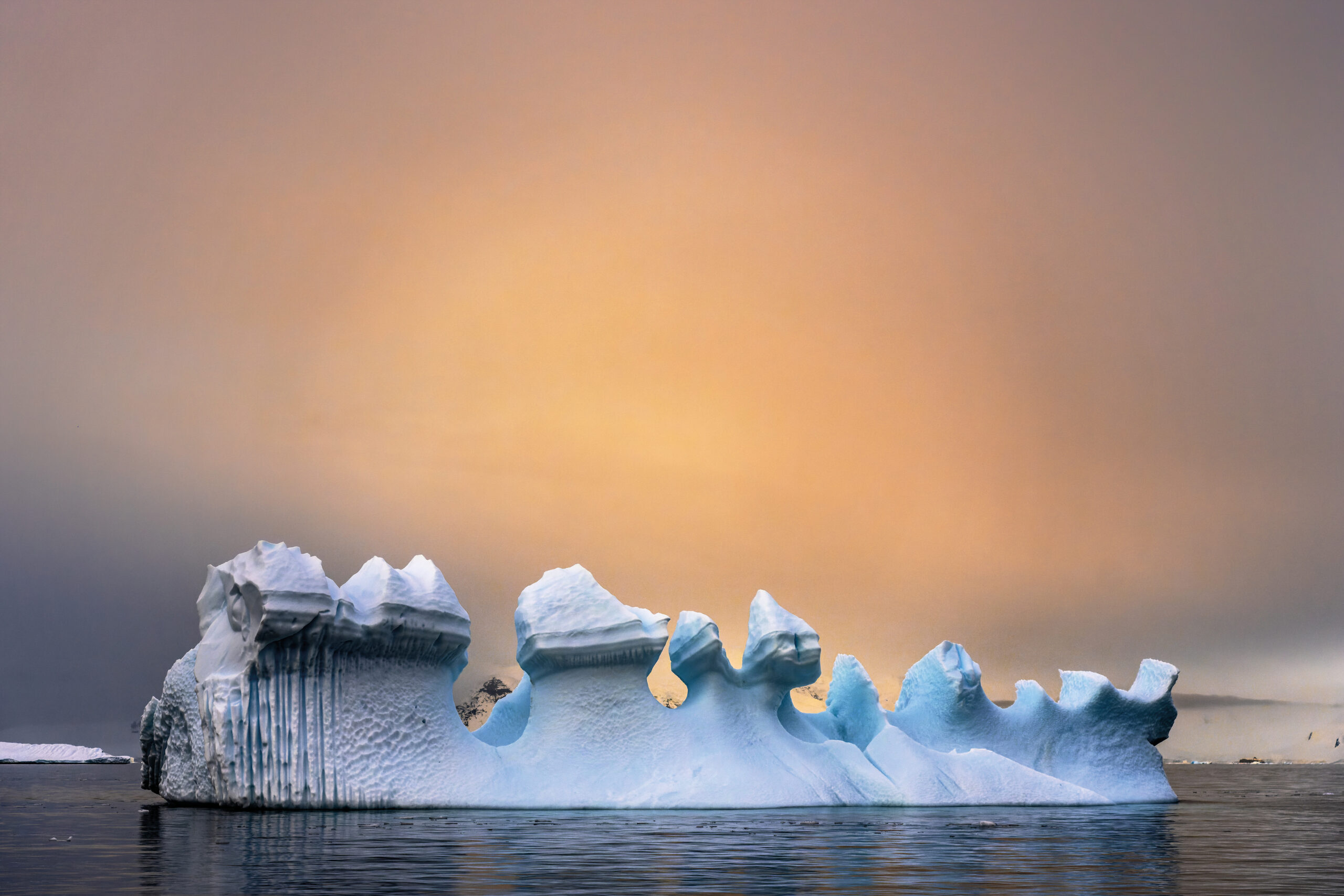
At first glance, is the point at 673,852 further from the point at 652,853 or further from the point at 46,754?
the point at 46,754

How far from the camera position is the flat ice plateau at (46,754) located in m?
81.0

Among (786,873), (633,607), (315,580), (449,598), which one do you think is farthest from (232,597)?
(786,873)

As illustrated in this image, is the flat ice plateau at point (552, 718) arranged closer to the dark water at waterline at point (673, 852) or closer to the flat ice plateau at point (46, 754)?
the dark water at waterline at point (673, 852)

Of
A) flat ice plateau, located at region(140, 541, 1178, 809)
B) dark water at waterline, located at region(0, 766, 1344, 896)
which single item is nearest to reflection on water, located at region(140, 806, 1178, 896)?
dark water at waterline, located at region(0, 766, 1344, 896)

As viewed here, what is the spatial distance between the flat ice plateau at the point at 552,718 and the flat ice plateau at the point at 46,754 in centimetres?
6939

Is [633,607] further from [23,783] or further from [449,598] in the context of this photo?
[23,783]

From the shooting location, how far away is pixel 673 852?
11031 millimetres

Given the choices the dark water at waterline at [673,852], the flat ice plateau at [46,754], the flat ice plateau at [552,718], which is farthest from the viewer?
the flat ice plateau at [46,754]

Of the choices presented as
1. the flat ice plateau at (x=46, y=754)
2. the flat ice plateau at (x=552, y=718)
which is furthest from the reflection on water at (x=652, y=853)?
the flat ice plateau at (x=46, y=754)

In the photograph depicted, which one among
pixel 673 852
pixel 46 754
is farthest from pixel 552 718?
pixel 46 754

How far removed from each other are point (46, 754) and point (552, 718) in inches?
2993

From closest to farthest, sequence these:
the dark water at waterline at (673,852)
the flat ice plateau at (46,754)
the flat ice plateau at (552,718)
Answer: the dark water at waterline at (673,852)
the flat ice plateau at (552,718)
the flat ice plateau at (46,754)

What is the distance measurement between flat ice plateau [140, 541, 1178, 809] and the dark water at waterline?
2.42ft

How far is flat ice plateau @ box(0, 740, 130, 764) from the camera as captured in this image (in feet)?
266
